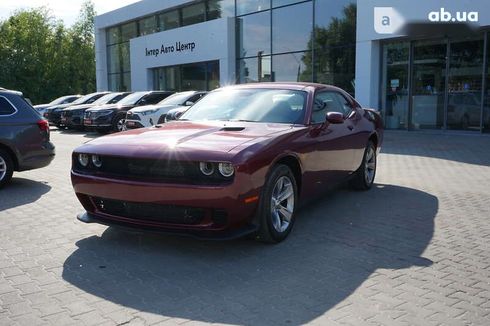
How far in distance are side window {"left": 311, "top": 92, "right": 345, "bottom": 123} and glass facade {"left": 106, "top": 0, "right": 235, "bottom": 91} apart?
1754cm

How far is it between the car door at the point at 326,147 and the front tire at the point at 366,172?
0.59m

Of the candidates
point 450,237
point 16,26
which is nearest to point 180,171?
point 450,237

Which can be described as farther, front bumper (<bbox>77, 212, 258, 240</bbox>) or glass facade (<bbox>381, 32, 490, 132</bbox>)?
glass facade (<bbox>381, 32, 490, 132</bbox>)

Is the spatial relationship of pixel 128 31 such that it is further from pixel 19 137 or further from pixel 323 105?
pixel 323 105

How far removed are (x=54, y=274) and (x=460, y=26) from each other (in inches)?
562

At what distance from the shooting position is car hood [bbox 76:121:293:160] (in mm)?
4184

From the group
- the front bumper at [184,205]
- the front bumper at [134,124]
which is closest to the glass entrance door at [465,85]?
the front bumper at [134,124]

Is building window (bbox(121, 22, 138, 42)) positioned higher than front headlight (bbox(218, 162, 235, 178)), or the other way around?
building window (bbox(121, 22, 138, 42))

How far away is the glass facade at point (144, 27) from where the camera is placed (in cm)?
2414

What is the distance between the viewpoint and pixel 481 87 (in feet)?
49.1

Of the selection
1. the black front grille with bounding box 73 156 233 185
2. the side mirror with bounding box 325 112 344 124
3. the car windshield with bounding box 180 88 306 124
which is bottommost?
the black front grille with bounding box 73 156 233 185

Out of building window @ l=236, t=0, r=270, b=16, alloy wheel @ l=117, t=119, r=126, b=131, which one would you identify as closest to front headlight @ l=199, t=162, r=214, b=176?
alloy wheel @ l=117, t=119, r=126, b=131

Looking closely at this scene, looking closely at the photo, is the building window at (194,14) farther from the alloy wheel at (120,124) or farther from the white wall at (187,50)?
the alloy wheel at (120,124)

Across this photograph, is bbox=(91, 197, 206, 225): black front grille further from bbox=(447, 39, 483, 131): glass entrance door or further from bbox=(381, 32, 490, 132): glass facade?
bbox=(447, 39, 483, 131): glass entrance door
